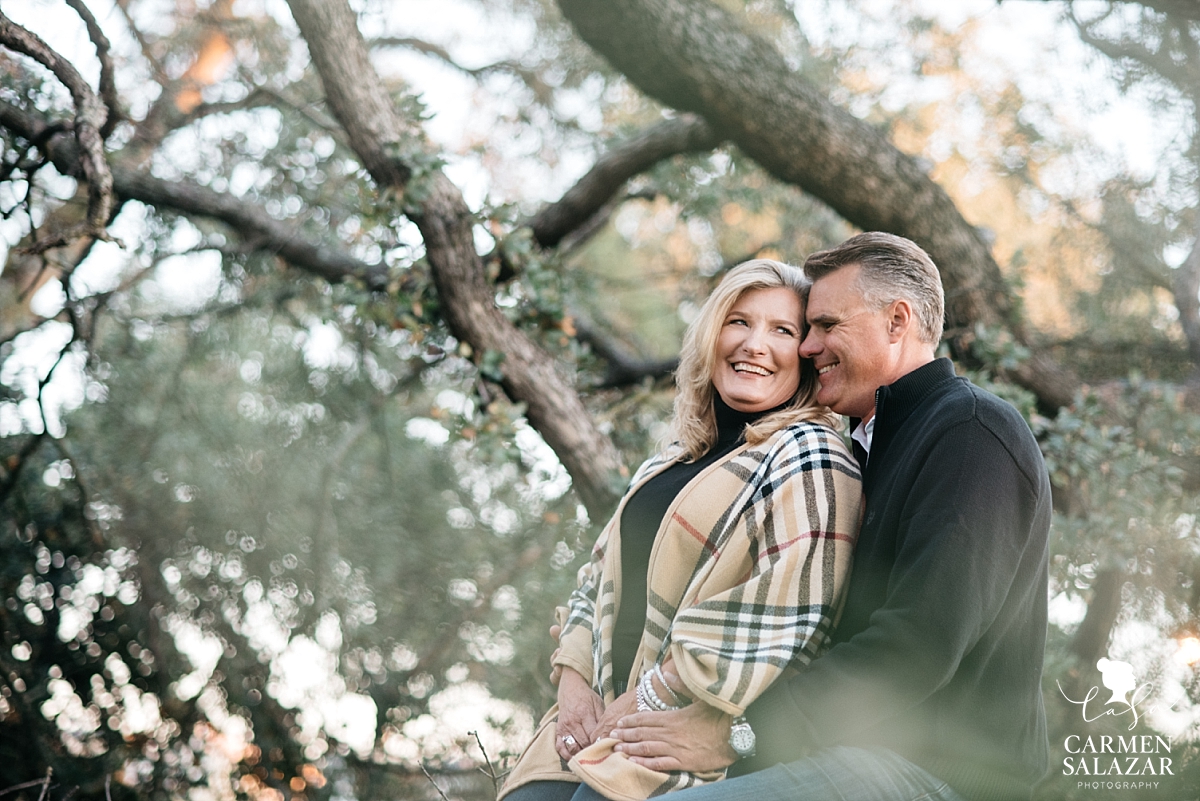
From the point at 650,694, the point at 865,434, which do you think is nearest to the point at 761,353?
the point at 865,434

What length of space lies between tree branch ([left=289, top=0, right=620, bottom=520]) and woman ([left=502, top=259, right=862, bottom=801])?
3.37 feet

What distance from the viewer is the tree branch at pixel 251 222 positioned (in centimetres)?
445

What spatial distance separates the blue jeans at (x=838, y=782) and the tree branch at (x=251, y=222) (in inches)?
114

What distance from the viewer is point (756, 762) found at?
5.90ft

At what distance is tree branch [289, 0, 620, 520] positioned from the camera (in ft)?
11.5

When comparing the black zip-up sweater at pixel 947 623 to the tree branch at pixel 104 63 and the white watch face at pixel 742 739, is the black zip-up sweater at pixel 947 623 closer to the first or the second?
the white watch face at pixel 742 739

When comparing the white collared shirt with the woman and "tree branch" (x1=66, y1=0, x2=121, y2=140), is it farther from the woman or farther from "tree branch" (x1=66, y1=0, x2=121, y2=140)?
"tree branch" (x1=66, y1=0, x2=121, y2=140)

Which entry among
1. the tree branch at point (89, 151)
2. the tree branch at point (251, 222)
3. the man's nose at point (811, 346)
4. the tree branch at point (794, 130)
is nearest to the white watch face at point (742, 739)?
the man's nose at point (811, 346)

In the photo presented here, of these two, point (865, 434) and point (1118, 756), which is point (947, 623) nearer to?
point (865, 434)

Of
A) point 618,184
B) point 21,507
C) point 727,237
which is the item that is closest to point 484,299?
point 618,184

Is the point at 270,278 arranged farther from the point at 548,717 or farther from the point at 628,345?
the point at 548,717

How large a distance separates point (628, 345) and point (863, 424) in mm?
3757

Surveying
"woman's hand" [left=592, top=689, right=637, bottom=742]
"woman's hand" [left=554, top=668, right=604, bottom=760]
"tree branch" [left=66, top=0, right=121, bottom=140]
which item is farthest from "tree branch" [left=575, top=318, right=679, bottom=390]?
"woman's hand" [left=592, top=689, right=637, bottom=742]

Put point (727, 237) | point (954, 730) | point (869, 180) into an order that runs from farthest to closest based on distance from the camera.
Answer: point (727, 237) < point (869, 180) < point (954, 730)
